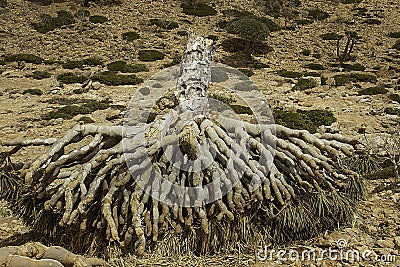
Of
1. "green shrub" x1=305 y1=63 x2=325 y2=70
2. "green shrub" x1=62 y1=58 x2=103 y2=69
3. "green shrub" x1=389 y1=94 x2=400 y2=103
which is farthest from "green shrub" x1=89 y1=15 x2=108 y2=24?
"green shrub" x1=389 y1=94 x2=400 y2=103

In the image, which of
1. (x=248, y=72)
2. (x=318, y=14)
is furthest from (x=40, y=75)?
(x=318, y=14)

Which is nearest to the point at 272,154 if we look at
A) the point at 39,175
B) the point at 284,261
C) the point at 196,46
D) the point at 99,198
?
the point at 284,261

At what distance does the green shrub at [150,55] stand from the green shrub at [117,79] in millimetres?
4306

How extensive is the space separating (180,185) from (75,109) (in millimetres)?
12132

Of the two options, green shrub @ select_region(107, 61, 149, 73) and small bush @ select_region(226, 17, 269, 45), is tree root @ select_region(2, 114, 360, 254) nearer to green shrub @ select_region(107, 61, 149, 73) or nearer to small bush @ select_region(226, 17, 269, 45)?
green shrub @ select_region(107, 61, 149, 73)

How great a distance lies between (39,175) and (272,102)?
1473cm

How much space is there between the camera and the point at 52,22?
32000 mm

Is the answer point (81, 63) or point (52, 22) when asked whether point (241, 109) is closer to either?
point (81, 63)

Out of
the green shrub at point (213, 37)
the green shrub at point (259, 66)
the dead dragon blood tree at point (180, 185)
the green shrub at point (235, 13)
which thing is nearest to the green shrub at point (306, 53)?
the green shrub at point (259, 66)

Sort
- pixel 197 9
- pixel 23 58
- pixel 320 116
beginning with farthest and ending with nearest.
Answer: pixel 197 9
pixel 23 58
pixel 320 116

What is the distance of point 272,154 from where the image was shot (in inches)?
226

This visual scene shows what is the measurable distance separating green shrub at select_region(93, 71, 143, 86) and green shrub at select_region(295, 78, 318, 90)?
25.5 feet

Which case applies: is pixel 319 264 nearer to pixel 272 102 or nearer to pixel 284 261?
pixel 284 261

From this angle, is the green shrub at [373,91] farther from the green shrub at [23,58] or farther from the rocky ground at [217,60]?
the green shrub at [23,58]
